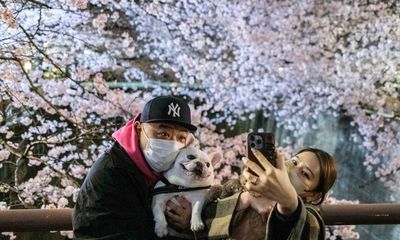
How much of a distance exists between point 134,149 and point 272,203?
2.02 feet

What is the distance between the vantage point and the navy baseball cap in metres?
1.77

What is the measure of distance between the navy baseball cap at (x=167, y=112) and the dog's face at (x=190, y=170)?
136mm

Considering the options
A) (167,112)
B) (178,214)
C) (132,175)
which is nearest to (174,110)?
(167,112)

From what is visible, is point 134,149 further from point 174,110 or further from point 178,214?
point 178,214

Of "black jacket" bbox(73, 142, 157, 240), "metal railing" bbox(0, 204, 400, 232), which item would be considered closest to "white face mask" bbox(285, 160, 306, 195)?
"black jacket" bbox(73, 142, 157, 240)

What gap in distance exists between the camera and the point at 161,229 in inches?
67.2

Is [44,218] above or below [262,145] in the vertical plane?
below

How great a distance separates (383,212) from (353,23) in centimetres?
784

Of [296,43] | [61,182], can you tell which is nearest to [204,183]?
[61,182]

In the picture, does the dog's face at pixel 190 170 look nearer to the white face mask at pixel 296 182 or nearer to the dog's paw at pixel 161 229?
the dog's paw at pixel 161 229

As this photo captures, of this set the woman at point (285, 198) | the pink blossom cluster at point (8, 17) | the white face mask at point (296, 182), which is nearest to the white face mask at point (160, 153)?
the woman at point (285, 198)

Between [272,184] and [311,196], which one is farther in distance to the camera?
[311,196]

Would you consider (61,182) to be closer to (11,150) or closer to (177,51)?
(11,150)

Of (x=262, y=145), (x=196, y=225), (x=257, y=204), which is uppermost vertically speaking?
(x=262, y=145)
